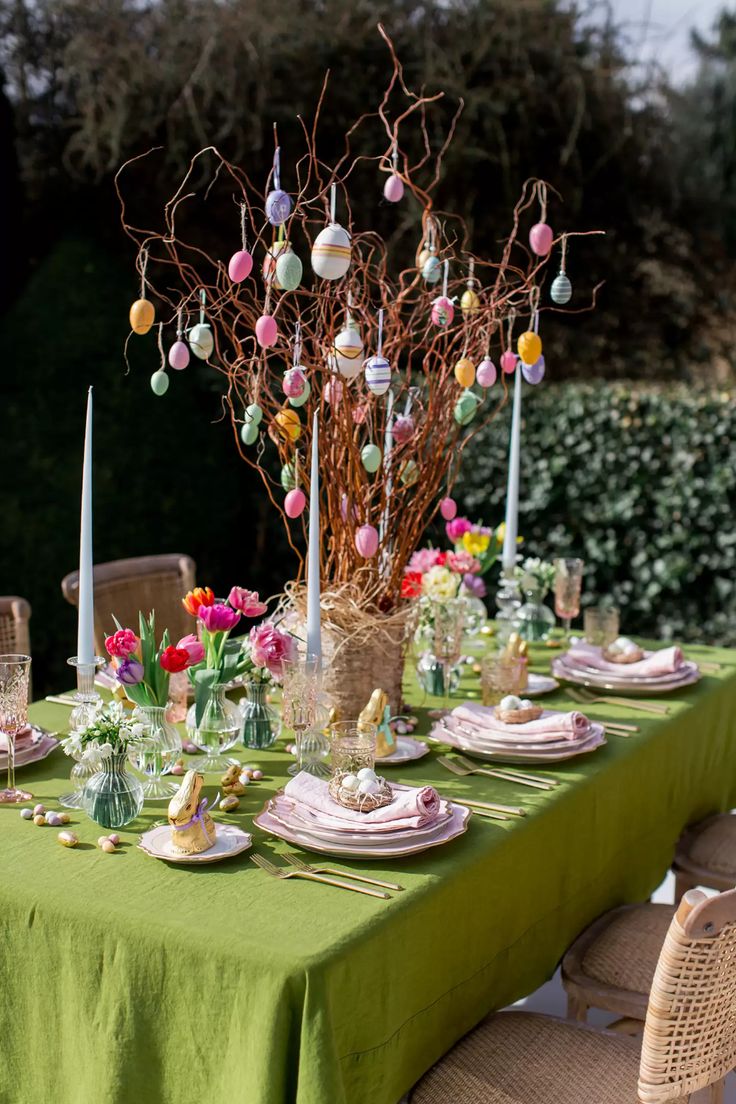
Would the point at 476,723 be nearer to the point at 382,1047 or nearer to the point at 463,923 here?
the point at 463,923

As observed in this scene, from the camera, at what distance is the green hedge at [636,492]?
15.4 ft

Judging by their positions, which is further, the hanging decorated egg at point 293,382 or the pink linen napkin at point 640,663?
the pink linen napkin at point 640,663

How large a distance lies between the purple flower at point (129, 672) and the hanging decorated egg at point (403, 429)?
24.6 inches

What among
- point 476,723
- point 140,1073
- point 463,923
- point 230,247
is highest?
point 230,247

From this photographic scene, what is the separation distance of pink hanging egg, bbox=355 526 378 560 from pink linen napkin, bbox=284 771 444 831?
1.50 ft

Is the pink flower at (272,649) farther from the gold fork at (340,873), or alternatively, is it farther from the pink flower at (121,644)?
the gold fork at (340,873)

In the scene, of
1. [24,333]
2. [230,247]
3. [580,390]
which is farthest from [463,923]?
[230,247]

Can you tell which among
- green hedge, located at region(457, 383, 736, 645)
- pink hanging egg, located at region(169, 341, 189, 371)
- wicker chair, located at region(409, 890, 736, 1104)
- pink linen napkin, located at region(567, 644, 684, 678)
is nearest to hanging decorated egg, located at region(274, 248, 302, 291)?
pink hanging egg, located at region(169, 341, 189, 371)

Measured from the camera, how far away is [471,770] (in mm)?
2084

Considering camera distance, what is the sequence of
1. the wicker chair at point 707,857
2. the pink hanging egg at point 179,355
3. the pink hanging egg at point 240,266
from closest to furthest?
the pink hanging egg at point 240,266 → the pink hanging egg at point 179,355 → the wicker chair at point 707,857

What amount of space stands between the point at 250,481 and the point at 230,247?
43.9 inches

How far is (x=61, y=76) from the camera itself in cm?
531

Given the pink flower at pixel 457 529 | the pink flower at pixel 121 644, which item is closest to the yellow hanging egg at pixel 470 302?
the pink flower at pixel 457 529

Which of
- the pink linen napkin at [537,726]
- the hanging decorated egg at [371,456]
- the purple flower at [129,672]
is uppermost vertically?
the hanging decorated egg at [371,456]
